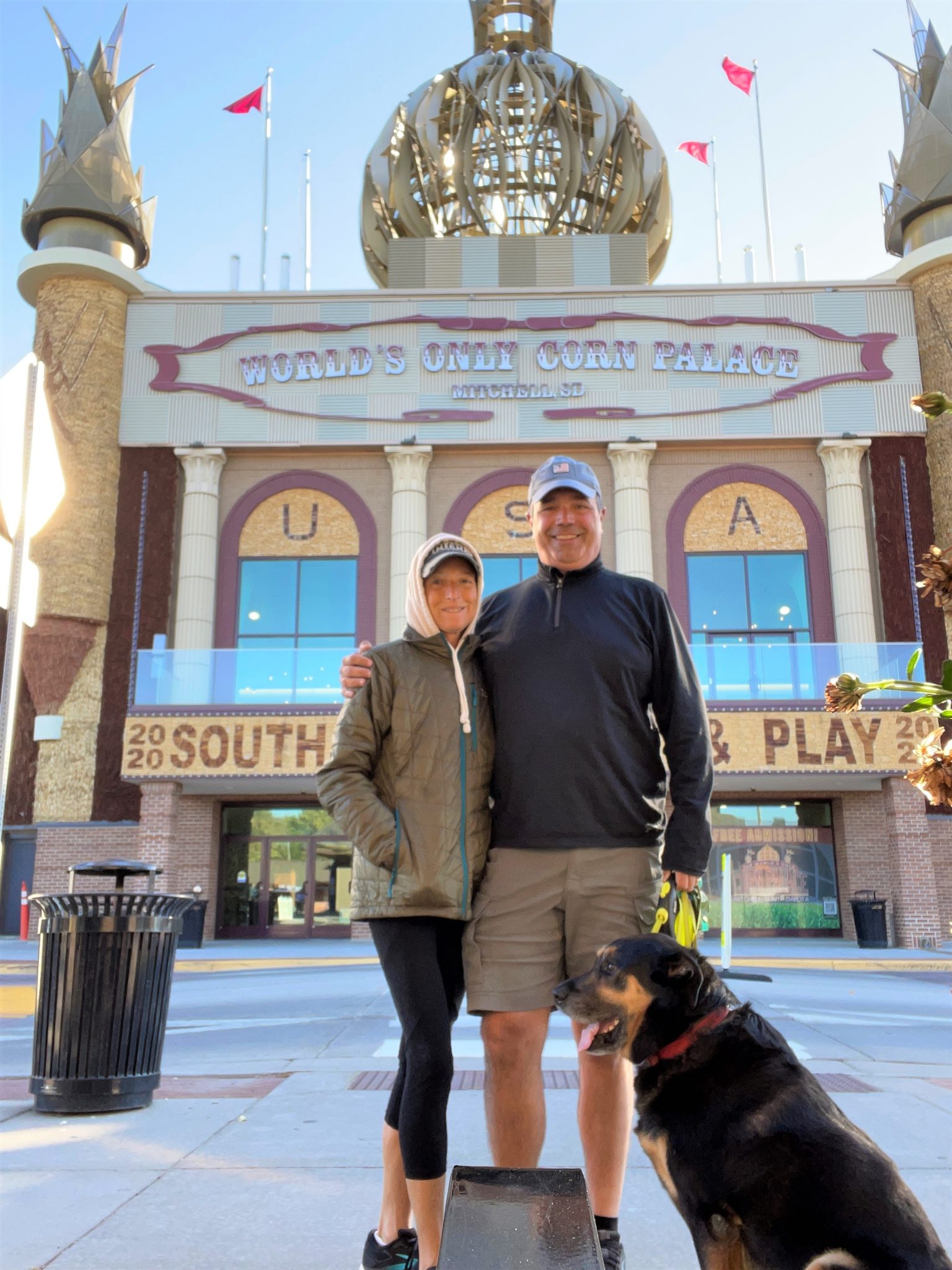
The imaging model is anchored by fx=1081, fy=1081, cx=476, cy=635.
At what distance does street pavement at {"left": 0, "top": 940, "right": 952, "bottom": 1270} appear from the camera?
3500mm

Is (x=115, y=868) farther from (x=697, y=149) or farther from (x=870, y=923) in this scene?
(x=697, y=149)

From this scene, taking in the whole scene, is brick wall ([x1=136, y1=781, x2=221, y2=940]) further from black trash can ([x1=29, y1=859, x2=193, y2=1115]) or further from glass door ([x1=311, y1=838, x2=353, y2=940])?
black trash can ([x1=29, y1=859, x2=193, y2=1115])

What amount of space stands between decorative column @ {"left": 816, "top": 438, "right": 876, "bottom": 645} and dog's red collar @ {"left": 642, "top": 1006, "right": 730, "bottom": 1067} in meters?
22.1

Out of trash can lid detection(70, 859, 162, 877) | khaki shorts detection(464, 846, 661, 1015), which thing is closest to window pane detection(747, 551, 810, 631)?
trash can lid detection(70, 859, 162, 877)

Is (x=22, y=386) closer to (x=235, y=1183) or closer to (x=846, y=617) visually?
(x=235, y=1183)

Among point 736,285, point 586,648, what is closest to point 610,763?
point 586,648

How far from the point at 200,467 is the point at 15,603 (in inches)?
885

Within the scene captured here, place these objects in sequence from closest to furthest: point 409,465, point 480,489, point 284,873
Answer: point 284,873
point 409,465
point 480,489

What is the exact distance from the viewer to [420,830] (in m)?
3.38

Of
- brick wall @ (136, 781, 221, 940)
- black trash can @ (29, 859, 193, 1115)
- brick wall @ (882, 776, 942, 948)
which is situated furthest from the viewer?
brick wall @ (136, 781, 221, 940)

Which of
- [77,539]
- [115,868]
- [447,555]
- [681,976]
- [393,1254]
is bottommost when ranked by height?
[393,1254]

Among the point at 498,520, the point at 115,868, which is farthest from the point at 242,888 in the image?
the point at 115,868

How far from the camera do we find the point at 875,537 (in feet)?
81.5

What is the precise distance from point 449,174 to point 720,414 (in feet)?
29.4
